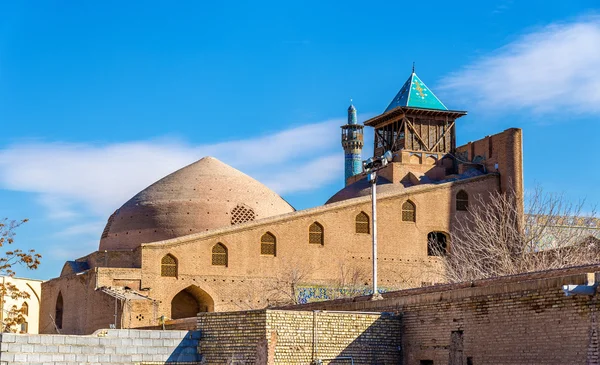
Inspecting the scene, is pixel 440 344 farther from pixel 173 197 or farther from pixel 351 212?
pixel 173 197

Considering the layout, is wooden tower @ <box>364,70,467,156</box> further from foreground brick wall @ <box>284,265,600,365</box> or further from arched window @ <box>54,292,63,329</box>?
foreground brick wall @ <box>284,265,600,365</box>

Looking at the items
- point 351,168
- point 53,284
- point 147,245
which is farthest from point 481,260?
point 351,168

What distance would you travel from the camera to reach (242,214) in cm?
3428

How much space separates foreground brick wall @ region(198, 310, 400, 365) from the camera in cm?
1541

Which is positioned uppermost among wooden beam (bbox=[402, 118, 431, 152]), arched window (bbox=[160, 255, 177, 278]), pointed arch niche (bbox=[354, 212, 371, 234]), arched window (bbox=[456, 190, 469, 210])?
wooden beam (bbox=[402, 118, 431, 152])

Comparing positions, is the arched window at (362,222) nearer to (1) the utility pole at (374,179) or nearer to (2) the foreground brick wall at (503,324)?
(1) the utility pole at (374,179)

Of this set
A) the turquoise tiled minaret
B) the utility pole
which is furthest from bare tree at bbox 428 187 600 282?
the turquoise tiled minaret

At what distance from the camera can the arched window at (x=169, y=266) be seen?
2911 cm

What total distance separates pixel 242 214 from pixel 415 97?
27.1 ft

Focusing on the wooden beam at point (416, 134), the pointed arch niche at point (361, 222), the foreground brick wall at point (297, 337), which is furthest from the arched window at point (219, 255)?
the foreground brick wall at point (297, 337)

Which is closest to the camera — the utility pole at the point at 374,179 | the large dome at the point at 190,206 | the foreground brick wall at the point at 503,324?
the foreground brick wall at the point at 503,324

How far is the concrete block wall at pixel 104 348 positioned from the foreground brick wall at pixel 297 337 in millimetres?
414

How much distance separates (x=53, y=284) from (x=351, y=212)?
34.9 feet

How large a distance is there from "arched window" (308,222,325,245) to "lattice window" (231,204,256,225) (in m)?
3.99
